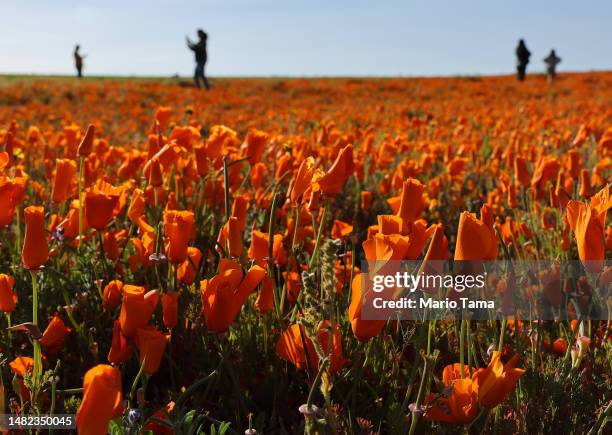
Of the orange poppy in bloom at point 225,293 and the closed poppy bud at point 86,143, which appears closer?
the orange poppy in bloom at point 225,293

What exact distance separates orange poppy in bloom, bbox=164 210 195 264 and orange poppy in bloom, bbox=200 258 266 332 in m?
0.25

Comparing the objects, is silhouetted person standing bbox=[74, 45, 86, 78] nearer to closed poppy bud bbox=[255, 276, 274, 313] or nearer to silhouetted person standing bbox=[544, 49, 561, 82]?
silhouetted person standing bbox=[544, 49, 561, 82]

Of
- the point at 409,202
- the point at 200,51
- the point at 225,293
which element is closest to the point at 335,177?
the point at 409,202

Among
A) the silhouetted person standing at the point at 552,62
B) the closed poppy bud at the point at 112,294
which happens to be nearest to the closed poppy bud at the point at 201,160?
the closed poppy bud at the point at 112,294

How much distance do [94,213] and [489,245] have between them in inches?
42.5

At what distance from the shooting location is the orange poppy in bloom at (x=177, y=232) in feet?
4.83

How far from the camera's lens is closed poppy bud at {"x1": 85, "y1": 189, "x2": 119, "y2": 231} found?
1.64m

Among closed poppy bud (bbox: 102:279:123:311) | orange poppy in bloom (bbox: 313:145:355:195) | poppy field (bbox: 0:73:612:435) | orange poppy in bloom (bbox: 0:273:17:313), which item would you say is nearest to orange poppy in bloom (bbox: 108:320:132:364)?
poppy field (bbox: 0:73:612:435)

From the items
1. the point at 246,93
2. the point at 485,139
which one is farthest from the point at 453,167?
the point at 246,93

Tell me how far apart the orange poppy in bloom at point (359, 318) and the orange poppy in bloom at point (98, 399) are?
0.46 meters

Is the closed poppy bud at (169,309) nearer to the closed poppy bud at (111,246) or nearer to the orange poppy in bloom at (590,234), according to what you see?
the closed poppy bud at (111,246)

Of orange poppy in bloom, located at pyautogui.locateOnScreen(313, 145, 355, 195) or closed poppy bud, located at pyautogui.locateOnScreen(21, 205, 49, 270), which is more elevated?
orange poppy in bloom, located at pyautogui.locateOnScreen(313, 145, 355, 195)

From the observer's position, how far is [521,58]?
1075 inches

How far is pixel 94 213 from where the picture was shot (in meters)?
1.66
